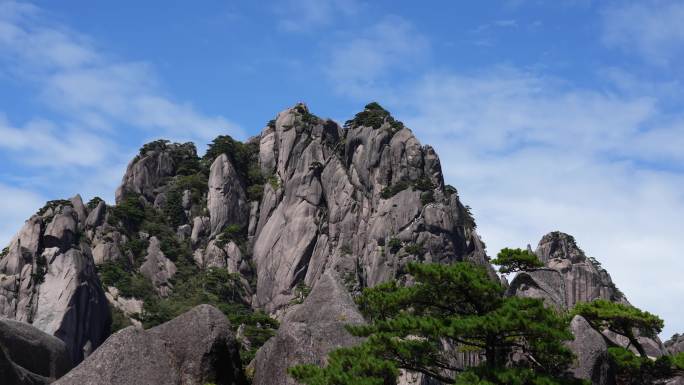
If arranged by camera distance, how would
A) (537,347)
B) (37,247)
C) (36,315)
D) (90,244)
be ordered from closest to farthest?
(537,347) < (36,315) < (37,247) < (90,244)

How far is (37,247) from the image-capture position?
97.8 metres

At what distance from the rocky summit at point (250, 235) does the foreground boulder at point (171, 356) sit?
149 ft

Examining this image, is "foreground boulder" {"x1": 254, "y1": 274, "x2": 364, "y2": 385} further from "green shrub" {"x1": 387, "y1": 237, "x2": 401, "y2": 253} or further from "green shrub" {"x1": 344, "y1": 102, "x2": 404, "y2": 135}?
"green shrub" {"x1": 344, "y1": 102, "x2": 404, "y2": 135}

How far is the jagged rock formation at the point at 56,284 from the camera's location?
90.5 meters

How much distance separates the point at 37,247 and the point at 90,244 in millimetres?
12147

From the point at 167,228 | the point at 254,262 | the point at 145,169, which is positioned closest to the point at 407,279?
the point at 254,262

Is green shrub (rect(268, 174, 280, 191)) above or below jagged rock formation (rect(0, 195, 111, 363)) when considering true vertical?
above

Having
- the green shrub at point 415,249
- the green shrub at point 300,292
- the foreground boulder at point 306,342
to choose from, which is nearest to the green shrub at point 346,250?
the green shrub at point 300,292

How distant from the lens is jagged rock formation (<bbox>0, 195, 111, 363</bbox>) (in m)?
90.5

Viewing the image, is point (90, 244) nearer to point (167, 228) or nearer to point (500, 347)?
point (167, 228)

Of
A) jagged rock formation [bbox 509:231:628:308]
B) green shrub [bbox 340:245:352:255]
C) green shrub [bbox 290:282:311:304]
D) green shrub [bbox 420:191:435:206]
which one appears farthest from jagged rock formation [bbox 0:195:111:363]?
jagged rock formation [bbox 509:231:628:308]

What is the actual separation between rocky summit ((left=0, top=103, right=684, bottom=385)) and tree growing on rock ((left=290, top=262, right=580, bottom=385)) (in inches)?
1874

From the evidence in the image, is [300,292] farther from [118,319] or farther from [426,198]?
[118,319]

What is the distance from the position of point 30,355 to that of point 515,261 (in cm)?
1678
